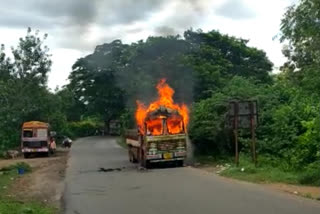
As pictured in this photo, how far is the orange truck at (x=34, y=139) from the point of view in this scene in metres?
47.7

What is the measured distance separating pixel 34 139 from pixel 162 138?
22.5 metres

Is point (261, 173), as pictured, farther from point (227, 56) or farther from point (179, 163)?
point (227, 56)

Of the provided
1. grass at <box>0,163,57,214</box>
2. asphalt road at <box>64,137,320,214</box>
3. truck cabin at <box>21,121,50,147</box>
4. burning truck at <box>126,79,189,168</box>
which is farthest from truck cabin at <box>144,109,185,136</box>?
truck cabin at <box>21,121,50,147</box>

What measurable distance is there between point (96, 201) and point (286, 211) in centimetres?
552

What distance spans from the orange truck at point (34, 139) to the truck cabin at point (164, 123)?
21156mm

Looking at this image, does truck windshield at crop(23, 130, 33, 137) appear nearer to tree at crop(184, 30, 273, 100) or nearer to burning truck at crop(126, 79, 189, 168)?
tree at crop(184, 30, 273, 100)

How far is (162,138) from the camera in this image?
1105 inches

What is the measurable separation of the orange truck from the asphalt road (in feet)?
85.2

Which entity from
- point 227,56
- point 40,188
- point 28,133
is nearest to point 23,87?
point 28,133

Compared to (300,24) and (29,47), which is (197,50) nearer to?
(29,47)

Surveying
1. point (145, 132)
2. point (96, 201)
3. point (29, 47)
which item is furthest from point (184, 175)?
point (29, 47)

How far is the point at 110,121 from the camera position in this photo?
88688 millimetres

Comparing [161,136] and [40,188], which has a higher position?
[161,136]

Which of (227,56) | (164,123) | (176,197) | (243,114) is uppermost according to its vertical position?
(227,56)
